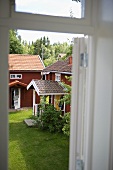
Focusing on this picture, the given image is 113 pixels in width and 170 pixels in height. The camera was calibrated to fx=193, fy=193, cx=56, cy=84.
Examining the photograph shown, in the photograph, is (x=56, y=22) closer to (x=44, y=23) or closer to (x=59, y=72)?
(x=44, y=23)

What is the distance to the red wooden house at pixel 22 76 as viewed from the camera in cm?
436

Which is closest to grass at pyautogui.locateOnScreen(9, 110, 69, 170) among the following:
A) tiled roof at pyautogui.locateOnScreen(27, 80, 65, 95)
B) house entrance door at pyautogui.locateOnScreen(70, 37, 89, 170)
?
tiled roof at pyautogui.locateOnScreen(27, 80, 65, 95)

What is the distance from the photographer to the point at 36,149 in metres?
4.09

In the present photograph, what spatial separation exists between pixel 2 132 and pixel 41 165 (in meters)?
3.05

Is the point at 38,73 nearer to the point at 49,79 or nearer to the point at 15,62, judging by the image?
the point at 49,79

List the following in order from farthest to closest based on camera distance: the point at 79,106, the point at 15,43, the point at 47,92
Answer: the point at 47,92
the point at 15,43
the point at 79,106

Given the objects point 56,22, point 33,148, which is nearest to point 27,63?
point 33,148

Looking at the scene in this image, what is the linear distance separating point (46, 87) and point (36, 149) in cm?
144

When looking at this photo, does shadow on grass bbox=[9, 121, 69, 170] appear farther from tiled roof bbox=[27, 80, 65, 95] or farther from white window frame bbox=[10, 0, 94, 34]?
white window frame bbox=[10, 0, 94, 34]

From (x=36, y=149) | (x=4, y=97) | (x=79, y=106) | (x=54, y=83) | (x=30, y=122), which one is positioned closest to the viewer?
(x=4, y=97)

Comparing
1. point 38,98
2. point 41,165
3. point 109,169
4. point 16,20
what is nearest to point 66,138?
point 41,165

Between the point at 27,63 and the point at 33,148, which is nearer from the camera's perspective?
the point at 33,148

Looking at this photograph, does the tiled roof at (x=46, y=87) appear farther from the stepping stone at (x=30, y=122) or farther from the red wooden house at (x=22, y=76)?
the stepping stone at (x=30, y=122)

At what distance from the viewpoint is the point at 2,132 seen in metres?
0.81
